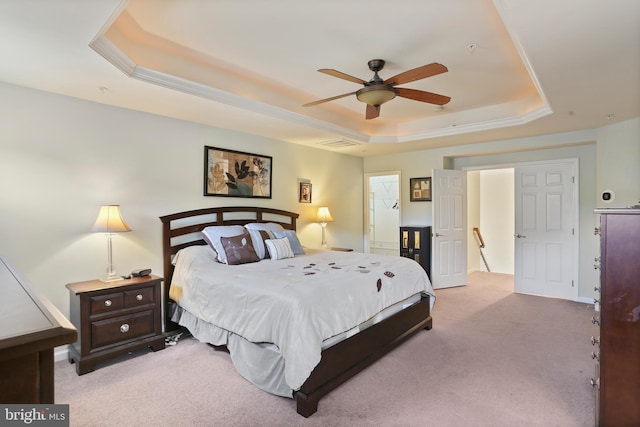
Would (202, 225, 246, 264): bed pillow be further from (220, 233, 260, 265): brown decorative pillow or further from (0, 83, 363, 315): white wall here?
(0, 83, 363, 315): white wall

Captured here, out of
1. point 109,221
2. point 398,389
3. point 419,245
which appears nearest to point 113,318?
point 109,221

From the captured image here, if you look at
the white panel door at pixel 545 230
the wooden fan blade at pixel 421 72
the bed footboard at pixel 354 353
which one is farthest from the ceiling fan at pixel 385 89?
the white panel door at pixel 545 230

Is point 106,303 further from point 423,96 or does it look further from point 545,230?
point 545,230

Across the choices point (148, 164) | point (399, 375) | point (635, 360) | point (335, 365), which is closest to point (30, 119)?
point (148, 164)

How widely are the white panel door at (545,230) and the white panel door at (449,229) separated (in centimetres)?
83

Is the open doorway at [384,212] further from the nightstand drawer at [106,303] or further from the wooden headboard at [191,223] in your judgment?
the nightstand drawer at [106,303]

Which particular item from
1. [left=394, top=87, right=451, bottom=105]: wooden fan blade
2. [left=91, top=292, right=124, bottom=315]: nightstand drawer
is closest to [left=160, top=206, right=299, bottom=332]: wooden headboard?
[left=91, top=292, right=124, bottom=315]: nightstand drawer

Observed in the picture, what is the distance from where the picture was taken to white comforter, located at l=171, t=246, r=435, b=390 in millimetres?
2209

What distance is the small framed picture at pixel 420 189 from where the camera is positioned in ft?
19.4

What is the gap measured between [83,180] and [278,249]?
6.65ft

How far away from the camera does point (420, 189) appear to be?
5.99m

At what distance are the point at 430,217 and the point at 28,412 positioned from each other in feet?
19.1

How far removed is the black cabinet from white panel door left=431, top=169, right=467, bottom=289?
0.42ft

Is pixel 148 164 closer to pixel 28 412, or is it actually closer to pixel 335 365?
pixel 335 365
